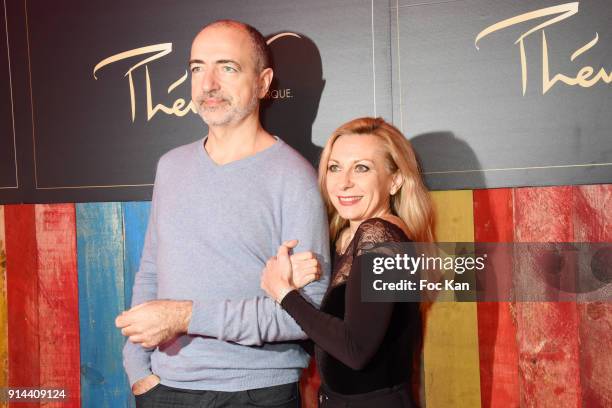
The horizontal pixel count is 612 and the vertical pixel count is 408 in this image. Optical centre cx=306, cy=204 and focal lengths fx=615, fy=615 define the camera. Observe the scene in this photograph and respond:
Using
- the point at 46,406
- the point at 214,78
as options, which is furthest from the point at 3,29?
the point at 46,406

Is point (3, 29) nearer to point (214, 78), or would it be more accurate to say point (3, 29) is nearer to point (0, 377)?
point (214, 78)

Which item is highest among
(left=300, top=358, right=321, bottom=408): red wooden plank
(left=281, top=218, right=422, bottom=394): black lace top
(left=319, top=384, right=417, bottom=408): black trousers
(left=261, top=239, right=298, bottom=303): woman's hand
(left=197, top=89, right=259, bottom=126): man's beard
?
(left=197, top=89, right=259, bottom=126): man's beard

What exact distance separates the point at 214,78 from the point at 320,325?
2.62 ft

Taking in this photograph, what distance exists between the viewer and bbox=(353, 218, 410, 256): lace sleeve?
1562 millimetres

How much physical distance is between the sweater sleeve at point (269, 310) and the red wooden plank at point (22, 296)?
1136 millimetres

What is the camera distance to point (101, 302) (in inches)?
95.1

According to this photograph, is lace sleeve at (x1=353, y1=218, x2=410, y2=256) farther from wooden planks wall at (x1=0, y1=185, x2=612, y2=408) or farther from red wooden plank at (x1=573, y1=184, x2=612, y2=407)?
red wooden plank at (x1=573, y1=184, x2=612, y2=407)

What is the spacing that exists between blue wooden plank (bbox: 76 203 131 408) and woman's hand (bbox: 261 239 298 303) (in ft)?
3.01

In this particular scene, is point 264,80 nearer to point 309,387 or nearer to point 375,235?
point 375,235

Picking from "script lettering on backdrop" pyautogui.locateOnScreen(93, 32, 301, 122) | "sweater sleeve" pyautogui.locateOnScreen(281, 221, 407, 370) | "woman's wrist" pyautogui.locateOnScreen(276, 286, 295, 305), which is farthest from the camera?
"script lettering on backdrop" pyautogui.locateOnScreen(93, 32, 301, 122)

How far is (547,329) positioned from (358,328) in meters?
0.77

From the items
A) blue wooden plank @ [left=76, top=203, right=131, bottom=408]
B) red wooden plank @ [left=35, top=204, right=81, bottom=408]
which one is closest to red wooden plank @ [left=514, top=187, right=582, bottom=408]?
blue wooden plank @ [left=76, top=203, right=131, bottom=408]

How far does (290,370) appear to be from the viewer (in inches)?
70.8

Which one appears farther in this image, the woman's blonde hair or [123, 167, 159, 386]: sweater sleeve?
[123, 167, 159, 386]: sweater sleeve
